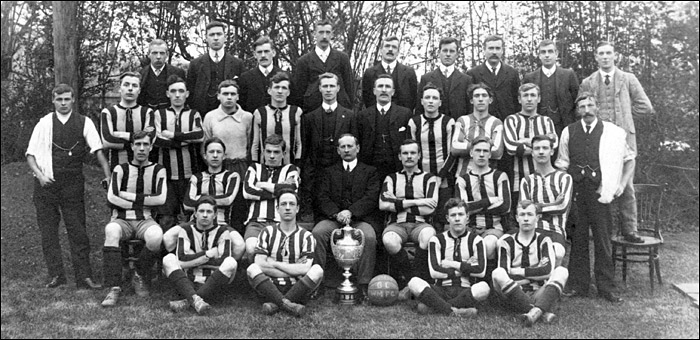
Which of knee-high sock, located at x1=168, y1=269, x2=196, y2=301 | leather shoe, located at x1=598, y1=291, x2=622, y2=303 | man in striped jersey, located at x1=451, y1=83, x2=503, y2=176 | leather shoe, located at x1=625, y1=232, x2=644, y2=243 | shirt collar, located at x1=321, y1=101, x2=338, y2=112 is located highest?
shirt collar, located at x1=321, y1=101, x2=338, y2=112

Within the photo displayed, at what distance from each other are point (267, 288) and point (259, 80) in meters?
2.25

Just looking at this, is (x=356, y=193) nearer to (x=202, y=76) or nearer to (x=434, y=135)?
(x=434, y=135)

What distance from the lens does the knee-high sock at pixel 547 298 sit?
4.65 meters

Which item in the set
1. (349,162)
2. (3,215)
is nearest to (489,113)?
(349,162)

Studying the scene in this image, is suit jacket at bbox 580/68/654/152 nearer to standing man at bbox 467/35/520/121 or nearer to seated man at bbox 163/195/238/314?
standing man at bbox 467/35/520/121

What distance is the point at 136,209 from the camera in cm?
555

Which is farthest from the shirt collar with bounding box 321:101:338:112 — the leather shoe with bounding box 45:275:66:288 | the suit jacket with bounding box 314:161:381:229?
the leather shoe with bounding box 45:275:66:288

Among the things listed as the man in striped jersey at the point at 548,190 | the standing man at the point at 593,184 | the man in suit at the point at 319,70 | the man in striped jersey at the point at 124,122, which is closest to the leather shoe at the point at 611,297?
the standing man at the point at 593,184

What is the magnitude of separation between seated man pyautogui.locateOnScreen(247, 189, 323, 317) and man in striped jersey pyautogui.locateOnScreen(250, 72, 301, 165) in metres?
0.77

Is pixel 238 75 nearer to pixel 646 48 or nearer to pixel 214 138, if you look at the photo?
pixel 214 138

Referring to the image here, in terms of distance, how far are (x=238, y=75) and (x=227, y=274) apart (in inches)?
85.0

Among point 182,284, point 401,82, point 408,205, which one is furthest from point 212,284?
point 401,82

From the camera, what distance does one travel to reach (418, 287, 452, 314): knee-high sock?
15.8ft

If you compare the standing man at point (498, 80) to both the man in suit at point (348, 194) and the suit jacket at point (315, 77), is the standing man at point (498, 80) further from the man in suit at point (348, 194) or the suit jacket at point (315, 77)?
the man in suit at point (348, 194)
